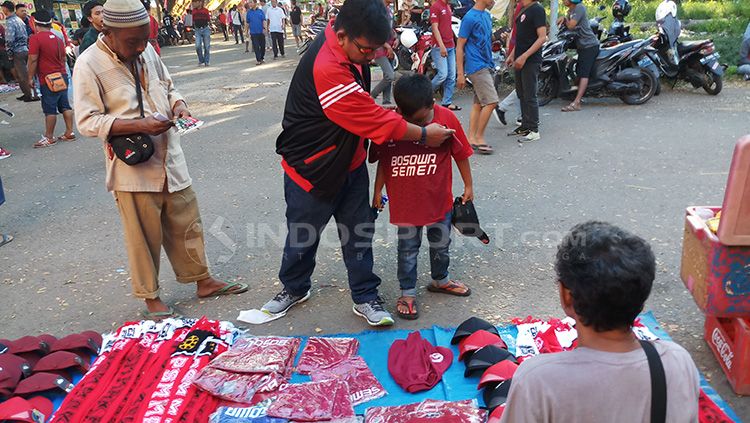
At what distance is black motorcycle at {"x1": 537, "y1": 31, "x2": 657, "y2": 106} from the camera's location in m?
7.89

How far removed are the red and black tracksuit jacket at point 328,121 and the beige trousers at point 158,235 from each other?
2.63 feet

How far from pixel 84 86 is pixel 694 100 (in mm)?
8177

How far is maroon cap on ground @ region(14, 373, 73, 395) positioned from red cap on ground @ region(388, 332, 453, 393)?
1633 mm

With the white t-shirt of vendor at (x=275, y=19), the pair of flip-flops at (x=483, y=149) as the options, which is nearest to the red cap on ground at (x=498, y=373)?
the pair of flip-flops at (x=483, y=149)

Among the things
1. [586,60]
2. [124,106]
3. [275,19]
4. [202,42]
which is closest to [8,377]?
[124,106]

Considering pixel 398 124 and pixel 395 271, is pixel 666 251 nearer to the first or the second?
pixel 395 271

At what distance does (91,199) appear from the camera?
5.71m

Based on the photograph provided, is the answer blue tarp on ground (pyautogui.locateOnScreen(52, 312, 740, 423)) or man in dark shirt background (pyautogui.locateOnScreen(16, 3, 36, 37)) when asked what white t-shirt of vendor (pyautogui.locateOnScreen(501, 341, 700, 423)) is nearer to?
blue tarp on ground (pyautogui.locateOnScreen(52, 312, 740, 423))

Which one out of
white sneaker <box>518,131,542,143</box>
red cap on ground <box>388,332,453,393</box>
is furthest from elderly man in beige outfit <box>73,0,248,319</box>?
white sneaker <box>518,131,542,143</box>

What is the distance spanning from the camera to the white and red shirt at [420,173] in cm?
314

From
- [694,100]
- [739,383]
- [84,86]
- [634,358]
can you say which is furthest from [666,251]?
[694,100]

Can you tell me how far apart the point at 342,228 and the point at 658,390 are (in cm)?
219

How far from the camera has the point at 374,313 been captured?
332cm

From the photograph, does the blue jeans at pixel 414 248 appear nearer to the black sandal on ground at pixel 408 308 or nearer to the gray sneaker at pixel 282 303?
the black sandal on ground at pixel 408 308
